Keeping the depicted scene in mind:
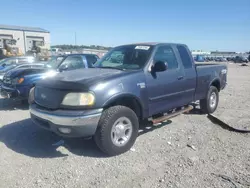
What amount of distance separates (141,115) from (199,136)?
1377 mm

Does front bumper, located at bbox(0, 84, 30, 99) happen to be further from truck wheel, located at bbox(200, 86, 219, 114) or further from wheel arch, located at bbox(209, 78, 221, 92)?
wheel arch, located at bbox(209, 78, 221, 92)

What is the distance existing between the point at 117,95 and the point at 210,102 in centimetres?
371

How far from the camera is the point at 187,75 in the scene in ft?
17.7

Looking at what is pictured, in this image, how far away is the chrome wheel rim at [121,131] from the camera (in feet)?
12.8

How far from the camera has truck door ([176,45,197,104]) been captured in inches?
211

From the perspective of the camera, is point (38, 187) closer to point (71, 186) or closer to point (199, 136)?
point (71, 186)

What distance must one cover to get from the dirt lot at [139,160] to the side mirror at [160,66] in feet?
4.54

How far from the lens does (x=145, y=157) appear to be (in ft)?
12.8

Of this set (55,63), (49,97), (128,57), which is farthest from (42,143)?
(55,63)

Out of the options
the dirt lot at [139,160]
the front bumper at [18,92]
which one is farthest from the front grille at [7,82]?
the dirt lot at [139,160]

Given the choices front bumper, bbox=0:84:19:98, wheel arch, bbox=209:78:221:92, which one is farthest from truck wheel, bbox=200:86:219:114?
front bumper, bbox=0:84:19:98

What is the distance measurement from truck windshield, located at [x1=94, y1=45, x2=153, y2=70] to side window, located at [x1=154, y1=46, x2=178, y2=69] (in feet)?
0.70

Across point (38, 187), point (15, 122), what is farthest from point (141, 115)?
point (15, 122)

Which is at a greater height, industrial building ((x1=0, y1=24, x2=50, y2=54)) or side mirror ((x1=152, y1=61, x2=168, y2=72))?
industrial building ((x1=0, y1=24, x2=50, y2=54))
